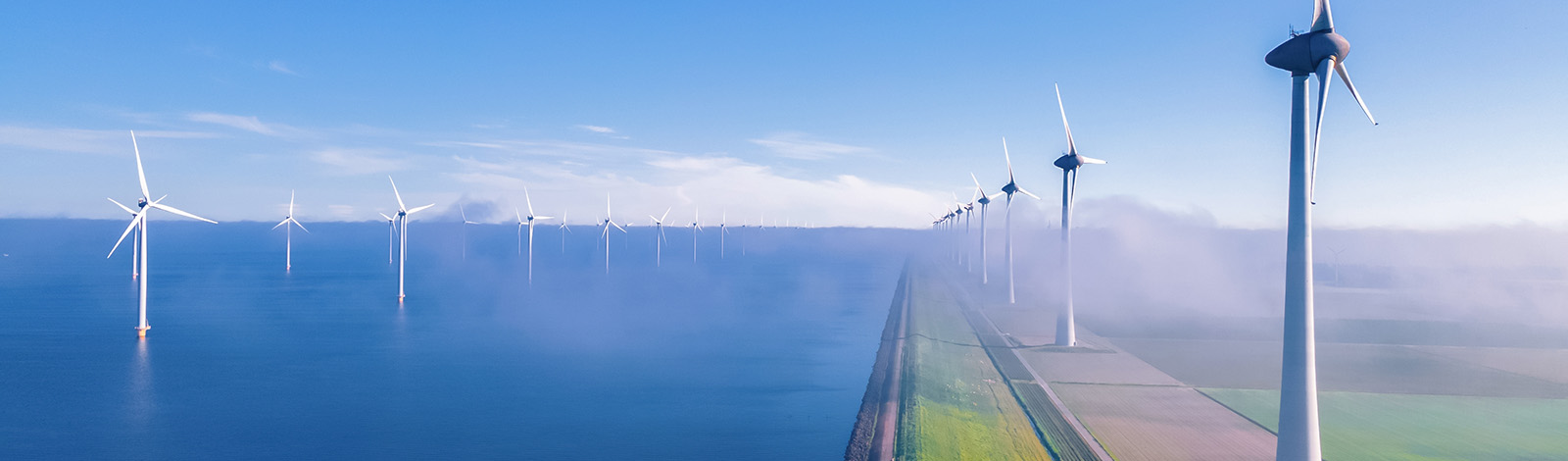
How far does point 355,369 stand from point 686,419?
32481mm

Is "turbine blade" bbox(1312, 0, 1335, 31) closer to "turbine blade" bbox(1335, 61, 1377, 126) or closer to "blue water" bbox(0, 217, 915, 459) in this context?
"turbine blade" bbox(1335, 61, 1377, 126)

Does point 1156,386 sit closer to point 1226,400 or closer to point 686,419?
point 1226,400

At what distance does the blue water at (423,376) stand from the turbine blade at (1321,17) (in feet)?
88.5

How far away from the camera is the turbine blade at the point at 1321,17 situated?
2498 cm

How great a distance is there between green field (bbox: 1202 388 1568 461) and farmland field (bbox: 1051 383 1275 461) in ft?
6.15

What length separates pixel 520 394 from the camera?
56812 mm

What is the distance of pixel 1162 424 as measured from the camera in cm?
3925

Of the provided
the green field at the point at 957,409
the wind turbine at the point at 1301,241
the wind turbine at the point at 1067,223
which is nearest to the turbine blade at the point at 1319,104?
the wind turbine at the point at 1301,241

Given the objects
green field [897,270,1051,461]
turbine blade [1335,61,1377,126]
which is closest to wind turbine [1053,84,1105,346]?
green field [897,270,1051,461]

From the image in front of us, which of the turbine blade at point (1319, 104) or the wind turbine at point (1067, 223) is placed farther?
the wind turbine at point (1067, 223)

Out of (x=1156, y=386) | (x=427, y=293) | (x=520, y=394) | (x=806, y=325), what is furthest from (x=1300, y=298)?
(x=427, y=293)

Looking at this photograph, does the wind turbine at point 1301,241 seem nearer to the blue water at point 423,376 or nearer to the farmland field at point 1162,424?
the farmland field at point 1162,424

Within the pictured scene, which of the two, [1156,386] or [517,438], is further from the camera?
[1156,386]

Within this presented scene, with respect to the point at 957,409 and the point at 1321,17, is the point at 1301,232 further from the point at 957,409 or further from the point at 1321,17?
the point at 957,409
